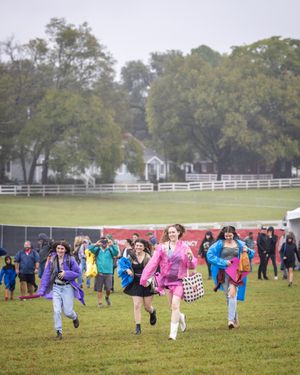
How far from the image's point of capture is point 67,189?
282ft

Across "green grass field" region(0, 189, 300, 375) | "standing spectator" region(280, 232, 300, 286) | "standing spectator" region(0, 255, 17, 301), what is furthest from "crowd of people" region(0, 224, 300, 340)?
"standing spectator" region(280, 232, 300, 286)

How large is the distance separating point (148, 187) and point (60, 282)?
247 feet

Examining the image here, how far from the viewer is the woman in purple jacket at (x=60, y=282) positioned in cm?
1366

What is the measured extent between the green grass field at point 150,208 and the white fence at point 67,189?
2.67 metres

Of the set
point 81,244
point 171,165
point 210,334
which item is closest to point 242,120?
point 171,165

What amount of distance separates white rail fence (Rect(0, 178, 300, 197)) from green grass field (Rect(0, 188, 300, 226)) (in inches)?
112

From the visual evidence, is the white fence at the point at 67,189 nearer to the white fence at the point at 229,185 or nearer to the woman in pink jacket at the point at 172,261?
the white fence at the point at 229,185

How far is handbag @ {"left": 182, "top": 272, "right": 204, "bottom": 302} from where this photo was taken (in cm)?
1310

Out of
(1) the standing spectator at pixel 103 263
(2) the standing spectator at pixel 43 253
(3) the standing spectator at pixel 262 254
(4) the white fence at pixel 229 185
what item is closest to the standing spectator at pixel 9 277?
(2) the standing spectator at pixel 43 253

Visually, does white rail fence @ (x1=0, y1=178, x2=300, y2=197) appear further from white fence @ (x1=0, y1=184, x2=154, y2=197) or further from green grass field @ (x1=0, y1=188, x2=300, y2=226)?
green grass field @ (x1=0, y1=188, x2=300, y2=226)

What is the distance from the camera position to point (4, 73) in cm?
8206

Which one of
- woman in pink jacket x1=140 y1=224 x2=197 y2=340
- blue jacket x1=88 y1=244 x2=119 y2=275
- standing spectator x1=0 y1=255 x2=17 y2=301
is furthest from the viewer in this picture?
standing spectator x1=0 y1=255 x2=17 y2=301

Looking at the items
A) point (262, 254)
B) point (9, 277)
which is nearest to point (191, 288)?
point (9, 277)

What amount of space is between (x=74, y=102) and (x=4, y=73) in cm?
720
